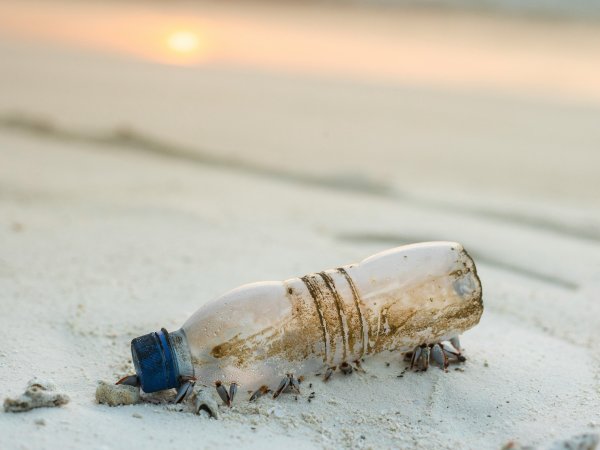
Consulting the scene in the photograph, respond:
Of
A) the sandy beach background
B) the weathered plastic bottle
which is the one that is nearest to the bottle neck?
the weathered plastic bottle

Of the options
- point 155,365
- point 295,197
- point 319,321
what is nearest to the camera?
point 155,365

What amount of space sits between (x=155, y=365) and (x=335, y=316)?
503mm

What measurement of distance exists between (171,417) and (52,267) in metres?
1.32

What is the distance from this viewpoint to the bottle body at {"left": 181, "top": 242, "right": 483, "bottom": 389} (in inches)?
85.8

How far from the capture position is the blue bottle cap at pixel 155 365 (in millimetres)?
2107

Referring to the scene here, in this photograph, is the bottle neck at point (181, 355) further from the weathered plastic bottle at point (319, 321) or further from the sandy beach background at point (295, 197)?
the sandy beach background at point (295, 197)

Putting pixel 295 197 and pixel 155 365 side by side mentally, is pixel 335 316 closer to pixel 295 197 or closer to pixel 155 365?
pixel 155 365

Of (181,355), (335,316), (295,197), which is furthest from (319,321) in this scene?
(295,197)

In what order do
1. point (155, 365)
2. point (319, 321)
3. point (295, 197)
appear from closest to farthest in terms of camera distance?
point (155, 365), point (319, 321), point (295, 197)

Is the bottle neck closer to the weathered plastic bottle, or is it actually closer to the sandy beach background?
the weathered plastic bottle

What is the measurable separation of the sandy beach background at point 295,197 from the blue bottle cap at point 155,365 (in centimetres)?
7

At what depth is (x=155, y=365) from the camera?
2.11 metres

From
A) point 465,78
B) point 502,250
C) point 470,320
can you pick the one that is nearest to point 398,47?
point 465,78

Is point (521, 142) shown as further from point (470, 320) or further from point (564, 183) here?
point (470, 320)
